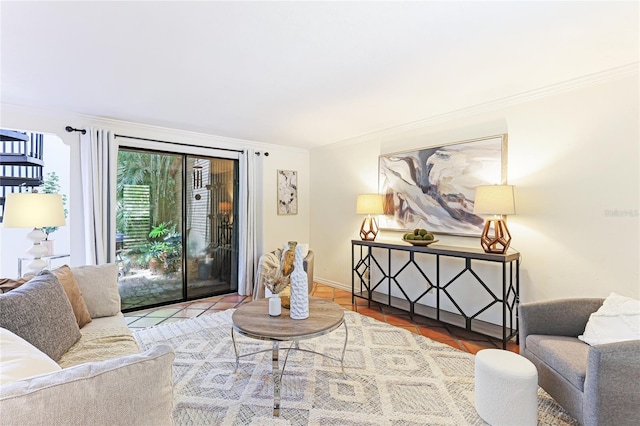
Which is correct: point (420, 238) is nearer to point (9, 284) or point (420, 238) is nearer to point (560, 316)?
point (560, 316)

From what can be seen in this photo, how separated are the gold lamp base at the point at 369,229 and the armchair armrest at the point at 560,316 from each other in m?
2.22

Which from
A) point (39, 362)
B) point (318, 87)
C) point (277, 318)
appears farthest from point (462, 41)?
point (39, 362)

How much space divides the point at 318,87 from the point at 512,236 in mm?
2373

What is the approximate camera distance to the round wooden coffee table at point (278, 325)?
1.92m

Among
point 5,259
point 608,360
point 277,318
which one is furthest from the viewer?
point 5,259

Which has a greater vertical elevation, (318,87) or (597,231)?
(318,87)

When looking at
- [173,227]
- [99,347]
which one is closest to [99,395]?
[99,347]

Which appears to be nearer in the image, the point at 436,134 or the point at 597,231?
the point at 597,231

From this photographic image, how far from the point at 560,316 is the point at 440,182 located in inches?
73.3

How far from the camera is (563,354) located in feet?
5.98

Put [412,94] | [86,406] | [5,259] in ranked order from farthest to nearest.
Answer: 1. [5,259]
2. [412,94]
3. [86,406]

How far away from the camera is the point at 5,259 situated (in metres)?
4.09

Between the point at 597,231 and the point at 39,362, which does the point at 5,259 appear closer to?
the point at 39,362

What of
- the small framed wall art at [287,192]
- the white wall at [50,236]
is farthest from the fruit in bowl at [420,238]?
the white wall at [50,236]
